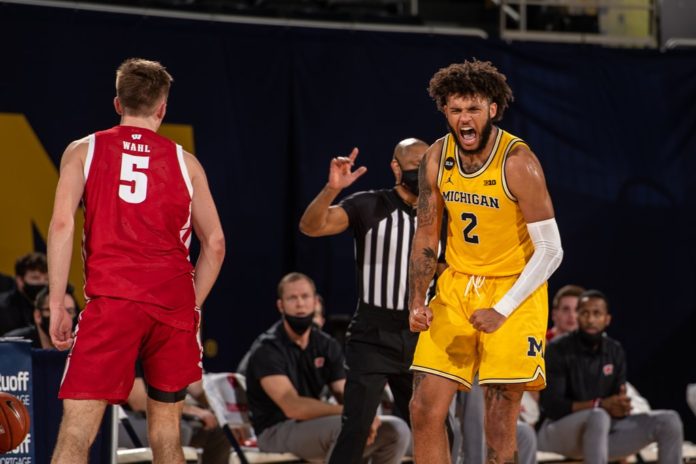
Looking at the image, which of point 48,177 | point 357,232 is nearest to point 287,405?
point 357,232

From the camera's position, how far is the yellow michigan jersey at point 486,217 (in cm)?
481

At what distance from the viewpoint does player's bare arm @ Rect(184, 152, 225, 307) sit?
4.39 meters

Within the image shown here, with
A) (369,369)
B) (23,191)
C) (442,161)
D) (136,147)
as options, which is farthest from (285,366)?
(136,147)

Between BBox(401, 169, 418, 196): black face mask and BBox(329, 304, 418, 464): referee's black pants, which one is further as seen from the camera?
BBox(401, 169, 418, 196): black face mask

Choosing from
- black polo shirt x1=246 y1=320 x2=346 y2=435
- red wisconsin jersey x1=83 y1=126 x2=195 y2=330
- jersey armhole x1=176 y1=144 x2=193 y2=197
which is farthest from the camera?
black polo shirt x1=246 y1=320 x2=346 y2=435

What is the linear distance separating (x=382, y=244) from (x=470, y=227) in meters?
1.05

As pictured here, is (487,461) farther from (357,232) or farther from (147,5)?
(147,5)

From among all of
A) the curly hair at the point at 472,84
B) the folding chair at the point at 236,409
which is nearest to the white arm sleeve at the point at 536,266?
the curly hair at the point at 472,84

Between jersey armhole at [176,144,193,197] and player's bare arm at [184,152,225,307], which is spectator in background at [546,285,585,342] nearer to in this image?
player's bare arm at [184,152,225,307]

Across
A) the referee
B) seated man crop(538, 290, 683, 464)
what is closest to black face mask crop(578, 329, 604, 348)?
seated man crop(538, 290, 683, 464)

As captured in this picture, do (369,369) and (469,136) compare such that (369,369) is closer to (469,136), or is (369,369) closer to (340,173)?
(340,173)

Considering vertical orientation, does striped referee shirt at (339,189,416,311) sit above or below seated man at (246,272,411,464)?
above

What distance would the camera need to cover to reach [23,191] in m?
8.43

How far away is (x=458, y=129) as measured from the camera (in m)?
4.87
